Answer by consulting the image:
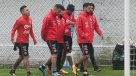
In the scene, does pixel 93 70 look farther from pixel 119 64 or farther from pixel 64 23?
pixel 64 23

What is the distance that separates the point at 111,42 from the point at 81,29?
3.59m

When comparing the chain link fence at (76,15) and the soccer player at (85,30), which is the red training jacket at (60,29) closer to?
the soccer player at (85,30)

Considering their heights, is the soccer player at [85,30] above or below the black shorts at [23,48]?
above

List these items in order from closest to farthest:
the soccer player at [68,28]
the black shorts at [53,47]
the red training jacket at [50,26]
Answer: the black shorts at [53,47]
the red training jacket at [50,26]
the soccer player at [68,28]

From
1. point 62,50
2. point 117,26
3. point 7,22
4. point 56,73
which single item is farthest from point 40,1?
point 56,73

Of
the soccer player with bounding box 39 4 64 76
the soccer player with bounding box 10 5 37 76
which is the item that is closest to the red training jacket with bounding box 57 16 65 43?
the soccer player with bounding box 39 4 64 76

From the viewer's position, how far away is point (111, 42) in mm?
16422

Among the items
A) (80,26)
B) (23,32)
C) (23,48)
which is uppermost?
(80,26)

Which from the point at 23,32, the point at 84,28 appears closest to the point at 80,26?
the point at 84,28

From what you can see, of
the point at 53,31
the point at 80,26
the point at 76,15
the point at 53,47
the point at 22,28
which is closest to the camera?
the point at 53,47

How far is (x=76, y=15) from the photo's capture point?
16297 millimetres

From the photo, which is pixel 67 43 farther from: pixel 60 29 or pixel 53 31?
pixel 53 31

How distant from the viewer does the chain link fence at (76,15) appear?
16.4 metres

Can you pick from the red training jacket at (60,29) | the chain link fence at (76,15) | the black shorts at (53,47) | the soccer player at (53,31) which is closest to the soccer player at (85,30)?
the red training jacket at (60,29)
